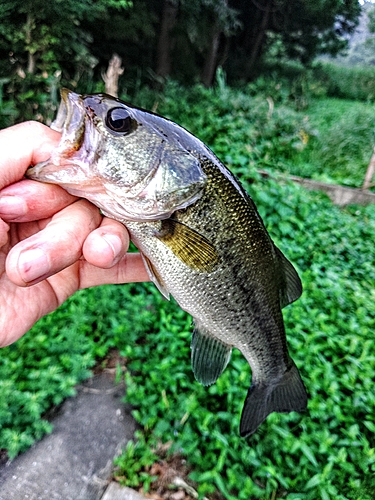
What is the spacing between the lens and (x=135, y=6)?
7801mm

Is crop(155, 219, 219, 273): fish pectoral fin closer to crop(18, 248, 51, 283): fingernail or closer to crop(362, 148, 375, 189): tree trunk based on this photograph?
crop(18, 248, 51, 283): fingernail

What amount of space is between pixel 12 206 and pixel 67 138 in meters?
0.27

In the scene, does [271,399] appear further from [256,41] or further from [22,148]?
[256,41]

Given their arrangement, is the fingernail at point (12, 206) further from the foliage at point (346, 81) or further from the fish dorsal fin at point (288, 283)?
the foliage at point (346, 81)

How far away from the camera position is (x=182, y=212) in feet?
4.29

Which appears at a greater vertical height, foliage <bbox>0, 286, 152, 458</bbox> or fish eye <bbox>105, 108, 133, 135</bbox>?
fish eye <bbox>105, 108, 133, 135</bbox>

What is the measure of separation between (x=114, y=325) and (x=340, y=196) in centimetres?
438

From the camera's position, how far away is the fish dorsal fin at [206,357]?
163 centimetres

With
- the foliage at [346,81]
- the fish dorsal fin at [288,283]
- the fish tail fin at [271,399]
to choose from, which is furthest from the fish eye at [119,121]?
the foliage at [346,81]

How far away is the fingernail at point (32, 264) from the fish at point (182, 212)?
0.25 m

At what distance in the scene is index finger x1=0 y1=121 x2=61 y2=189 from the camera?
3.97 ft

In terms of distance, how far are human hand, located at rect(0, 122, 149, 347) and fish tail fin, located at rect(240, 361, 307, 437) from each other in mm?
1005

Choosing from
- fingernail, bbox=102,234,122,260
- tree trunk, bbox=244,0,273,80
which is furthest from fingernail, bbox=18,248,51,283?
tree trunk, bbox=244,0,273,80

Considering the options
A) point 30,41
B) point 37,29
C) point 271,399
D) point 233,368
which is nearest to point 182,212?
point 271,399
